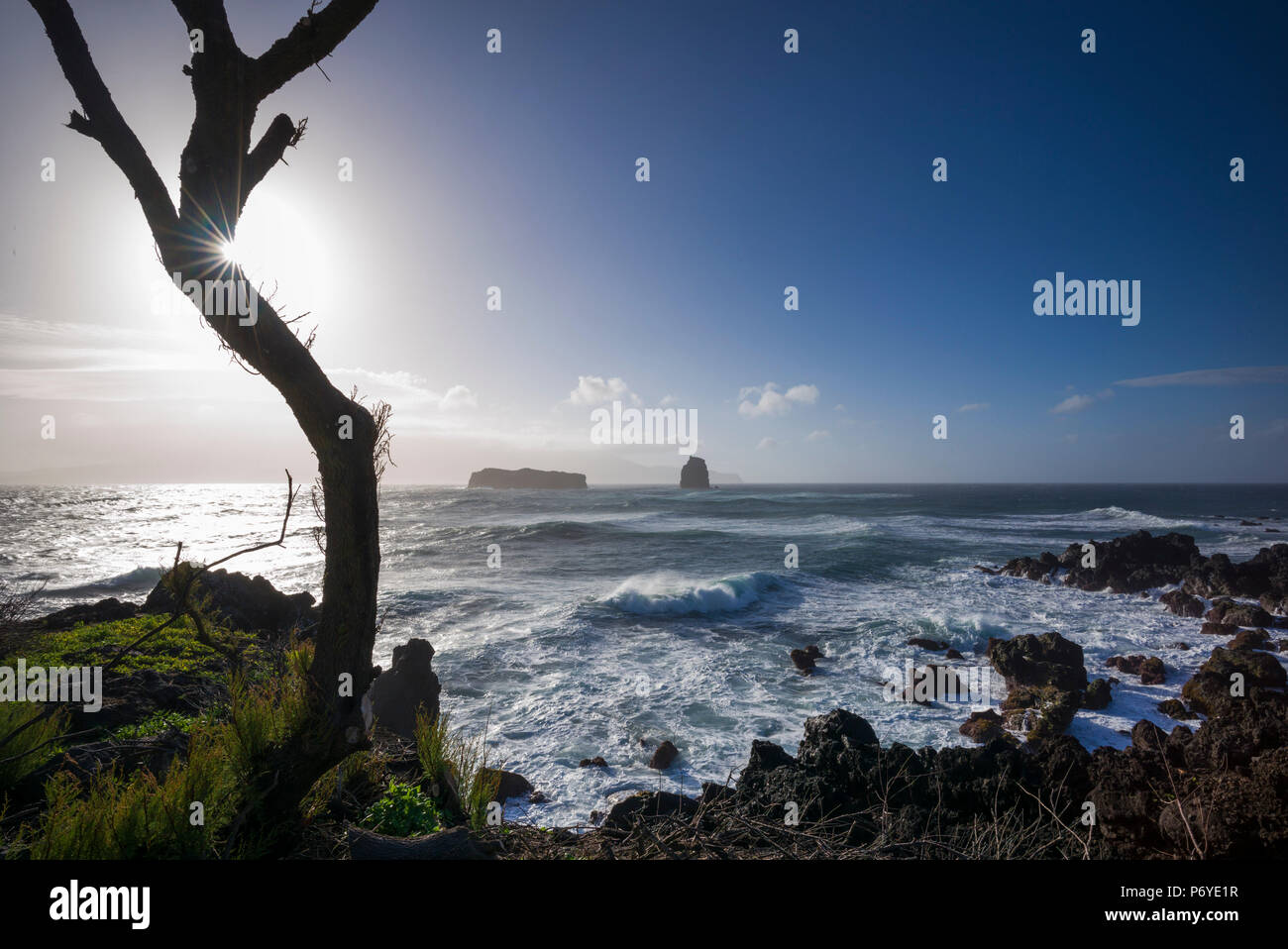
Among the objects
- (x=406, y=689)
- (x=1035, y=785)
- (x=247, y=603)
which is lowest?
(x=406, y=689)

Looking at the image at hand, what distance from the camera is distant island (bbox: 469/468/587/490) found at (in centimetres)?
13925

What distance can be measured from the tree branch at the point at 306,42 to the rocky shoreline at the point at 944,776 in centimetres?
371

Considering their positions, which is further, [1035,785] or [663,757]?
[663,757]

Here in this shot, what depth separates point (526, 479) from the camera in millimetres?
139875

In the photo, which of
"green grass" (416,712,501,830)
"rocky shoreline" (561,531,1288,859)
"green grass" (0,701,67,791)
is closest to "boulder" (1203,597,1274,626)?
"rocky shoreline" (561,531,1288,859)

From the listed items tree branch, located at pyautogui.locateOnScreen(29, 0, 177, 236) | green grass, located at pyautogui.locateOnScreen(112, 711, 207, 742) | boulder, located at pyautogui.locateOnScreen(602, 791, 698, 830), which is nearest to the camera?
tree branch, located at pyautogui.locateOnScreen(29, 0, 177, 236)

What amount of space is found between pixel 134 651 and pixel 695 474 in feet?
419

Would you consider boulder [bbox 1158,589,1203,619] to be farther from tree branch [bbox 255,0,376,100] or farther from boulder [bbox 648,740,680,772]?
tree branch [bbox 255,0,376,100]

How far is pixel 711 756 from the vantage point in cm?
890

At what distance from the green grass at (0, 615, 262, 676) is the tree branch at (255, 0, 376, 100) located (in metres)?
5.05

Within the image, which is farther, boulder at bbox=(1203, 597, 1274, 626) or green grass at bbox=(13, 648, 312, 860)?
boulder at bbox=(1203, 597, 1274, 626)

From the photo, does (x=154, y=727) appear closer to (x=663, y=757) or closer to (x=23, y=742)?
(x=23, y=742)

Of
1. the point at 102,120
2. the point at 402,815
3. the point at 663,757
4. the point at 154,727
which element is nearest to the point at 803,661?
the point at 663,757
